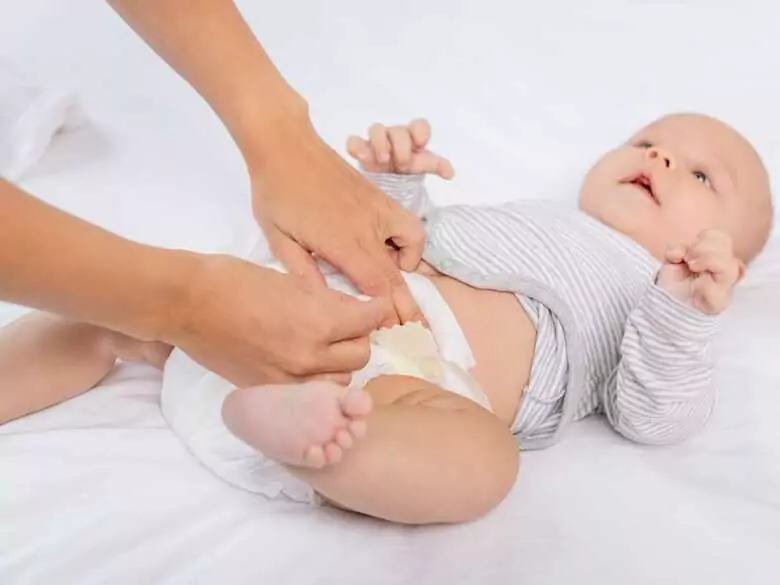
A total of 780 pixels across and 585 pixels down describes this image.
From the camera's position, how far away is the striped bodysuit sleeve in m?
1.10

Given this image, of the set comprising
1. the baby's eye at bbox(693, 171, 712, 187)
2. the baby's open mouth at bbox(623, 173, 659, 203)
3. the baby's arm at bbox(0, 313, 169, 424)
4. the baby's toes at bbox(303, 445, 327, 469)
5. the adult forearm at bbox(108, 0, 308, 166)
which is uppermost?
the adult forearm at bbox(108, 0, 308, 166)

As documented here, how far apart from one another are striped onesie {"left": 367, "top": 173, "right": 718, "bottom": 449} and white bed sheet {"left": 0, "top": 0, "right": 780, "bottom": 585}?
46 millimetres

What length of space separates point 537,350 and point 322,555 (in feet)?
1.24

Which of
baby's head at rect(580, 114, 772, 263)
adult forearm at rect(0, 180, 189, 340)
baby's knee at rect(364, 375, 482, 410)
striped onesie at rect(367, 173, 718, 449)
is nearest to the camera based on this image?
adult forearm at rect(0, 180, 189, 340)

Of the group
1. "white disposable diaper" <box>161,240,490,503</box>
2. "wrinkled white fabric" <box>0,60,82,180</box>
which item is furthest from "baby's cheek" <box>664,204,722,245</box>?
"wrinkled white fabric" <box>0,60,82,180</box>

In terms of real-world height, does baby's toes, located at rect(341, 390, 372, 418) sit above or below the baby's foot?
above

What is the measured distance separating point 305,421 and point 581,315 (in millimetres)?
470

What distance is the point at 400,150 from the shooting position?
1237 mm

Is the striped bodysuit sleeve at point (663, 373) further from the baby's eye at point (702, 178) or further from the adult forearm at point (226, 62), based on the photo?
the adult forearm at point (226, 62)

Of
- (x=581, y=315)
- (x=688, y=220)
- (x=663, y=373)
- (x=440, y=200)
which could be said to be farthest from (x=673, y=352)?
(x=440, y=200)

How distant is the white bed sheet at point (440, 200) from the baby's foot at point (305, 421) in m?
0.13

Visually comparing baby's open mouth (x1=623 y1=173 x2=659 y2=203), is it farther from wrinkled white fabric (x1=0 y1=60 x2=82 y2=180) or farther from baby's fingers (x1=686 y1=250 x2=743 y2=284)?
wrinkled white fabric (x1=0 y1=60 x2=82 y2=180)

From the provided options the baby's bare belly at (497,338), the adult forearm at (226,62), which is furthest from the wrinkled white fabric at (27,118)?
the baby's bare belly at (497,338)

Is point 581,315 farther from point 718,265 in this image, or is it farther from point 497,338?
point 718,265
